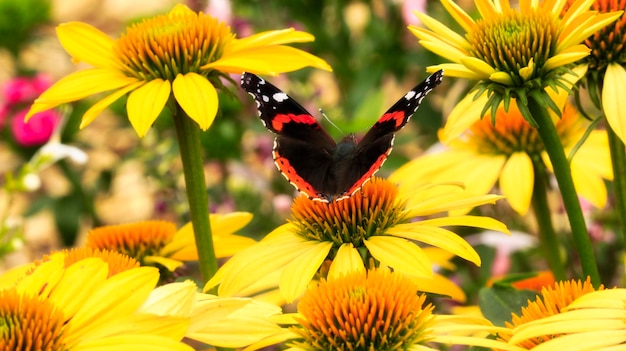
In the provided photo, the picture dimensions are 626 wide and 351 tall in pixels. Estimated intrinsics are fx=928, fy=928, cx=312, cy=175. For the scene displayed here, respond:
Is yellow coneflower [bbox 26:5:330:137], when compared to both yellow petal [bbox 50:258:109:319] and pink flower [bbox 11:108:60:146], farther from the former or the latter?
pink flower [bbox 11:108:60:146]

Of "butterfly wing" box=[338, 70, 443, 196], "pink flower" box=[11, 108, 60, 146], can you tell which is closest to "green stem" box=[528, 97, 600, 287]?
"butterfly wing" box=[338, 70, 443, 196]

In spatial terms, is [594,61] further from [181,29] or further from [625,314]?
[181,29]

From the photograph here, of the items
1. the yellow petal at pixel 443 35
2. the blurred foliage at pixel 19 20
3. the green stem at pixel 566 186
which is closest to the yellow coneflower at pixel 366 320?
the green stem at pixel 566 186

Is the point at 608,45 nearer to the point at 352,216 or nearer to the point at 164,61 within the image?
the point at 352,216

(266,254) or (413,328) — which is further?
(266,254)

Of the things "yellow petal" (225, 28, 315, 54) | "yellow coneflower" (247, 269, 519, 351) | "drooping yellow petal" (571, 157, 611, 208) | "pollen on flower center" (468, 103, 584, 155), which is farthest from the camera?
"pollen on flower center" (468, 103, 584, 155)

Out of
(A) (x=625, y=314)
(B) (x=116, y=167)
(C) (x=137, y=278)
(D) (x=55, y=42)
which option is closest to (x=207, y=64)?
(C) (x=137, y=278)
